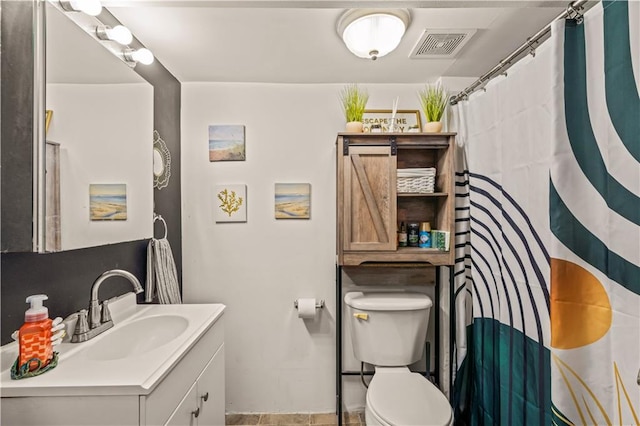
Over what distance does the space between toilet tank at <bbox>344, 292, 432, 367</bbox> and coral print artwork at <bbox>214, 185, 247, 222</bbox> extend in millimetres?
921

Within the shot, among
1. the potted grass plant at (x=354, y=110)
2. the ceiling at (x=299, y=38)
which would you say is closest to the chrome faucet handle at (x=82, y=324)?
the ceiling at (x=299, y=38)

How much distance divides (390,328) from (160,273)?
1.33 metres

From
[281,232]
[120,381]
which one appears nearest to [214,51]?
[281,232]

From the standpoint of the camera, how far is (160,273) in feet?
5.77

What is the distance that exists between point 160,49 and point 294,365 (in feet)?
6.74

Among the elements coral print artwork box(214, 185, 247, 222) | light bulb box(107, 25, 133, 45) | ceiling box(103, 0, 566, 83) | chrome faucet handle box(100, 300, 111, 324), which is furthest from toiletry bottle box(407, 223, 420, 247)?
light bulb box(107, 25, 133, 45)

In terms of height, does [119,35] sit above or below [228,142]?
above

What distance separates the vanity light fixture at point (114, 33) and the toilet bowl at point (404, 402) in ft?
6.42

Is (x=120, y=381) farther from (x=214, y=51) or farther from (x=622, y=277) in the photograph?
(x=214, y=51)

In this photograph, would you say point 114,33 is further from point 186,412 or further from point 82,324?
point 186,412

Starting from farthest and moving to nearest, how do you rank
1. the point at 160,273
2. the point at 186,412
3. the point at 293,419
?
the point at 293,419 → the point at 160,273 → the point at 186,412

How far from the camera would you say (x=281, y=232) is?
2.16 metres

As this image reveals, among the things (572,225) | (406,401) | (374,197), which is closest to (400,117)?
(374,197)

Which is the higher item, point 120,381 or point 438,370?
point 120,381
